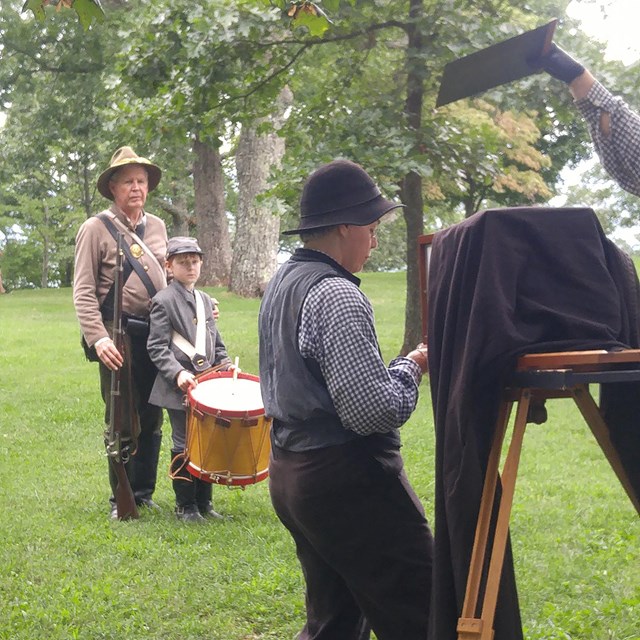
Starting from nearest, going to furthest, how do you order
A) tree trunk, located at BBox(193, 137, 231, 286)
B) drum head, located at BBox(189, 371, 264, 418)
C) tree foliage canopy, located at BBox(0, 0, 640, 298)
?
drum head, located at BBox(189, 371, 264, 418) < tree foliage canopy, located at BBox(0, 0, 640, 298) < tree trunk, located at BBox(193, 137, 231, 286)

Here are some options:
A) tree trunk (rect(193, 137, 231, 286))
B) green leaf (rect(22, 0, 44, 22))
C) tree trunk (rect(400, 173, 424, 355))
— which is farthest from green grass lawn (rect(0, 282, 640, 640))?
tree trunk (rect(193, 137, 231, 286))

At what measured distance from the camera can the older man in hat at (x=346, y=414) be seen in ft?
11.2

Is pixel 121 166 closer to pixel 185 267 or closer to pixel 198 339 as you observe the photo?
pixel 185 267

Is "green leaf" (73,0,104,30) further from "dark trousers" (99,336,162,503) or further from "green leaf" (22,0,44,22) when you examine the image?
"dark trousers" (99,336,162,503)

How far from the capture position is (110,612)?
526cm

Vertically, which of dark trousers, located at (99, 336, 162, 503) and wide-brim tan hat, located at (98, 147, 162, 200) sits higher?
wide-brim tan hat, located at (98, 147, 162, 200)

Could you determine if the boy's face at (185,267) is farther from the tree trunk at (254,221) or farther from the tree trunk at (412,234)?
the tree trunk at (254,221)

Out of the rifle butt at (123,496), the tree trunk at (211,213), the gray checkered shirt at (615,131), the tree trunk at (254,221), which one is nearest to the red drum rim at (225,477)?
the rifle butt at (123,496)

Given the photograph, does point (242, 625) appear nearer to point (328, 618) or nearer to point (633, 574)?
point (328, 618)

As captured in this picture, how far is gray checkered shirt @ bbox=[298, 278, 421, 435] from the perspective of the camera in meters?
3.36

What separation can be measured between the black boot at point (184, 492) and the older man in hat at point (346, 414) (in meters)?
3.27

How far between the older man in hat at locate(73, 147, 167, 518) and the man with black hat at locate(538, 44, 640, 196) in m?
4.00

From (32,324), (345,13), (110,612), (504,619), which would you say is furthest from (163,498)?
(32,324)

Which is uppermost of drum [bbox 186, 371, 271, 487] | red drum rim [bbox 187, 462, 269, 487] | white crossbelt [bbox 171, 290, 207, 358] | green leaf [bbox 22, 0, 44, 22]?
green leaf [bbox 22, 0, 44, 22]
